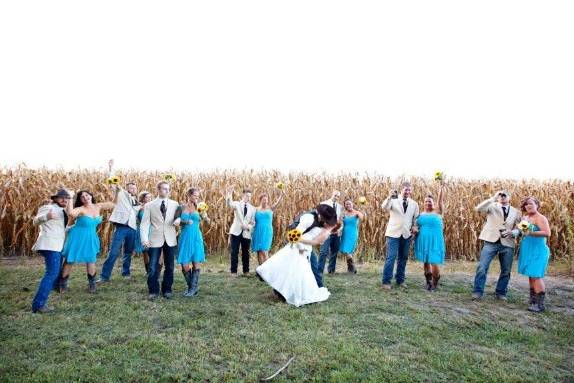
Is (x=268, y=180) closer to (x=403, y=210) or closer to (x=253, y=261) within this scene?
(x=253, y=261)

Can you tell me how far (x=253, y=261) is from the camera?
13.9 m

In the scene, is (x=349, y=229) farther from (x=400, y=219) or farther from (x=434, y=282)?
(x=434, y=282)

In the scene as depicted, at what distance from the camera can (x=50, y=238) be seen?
24.9 ft

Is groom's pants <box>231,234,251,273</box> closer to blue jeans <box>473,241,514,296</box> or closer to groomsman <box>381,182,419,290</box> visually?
groomsman <box>381,182,419,290</box>

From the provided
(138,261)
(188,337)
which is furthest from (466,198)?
(188,337)

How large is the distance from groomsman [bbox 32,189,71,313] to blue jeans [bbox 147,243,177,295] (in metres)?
1.48

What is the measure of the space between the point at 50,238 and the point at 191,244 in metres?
2.32

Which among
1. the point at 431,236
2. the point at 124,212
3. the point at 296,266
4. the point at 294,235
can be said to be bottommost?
the point at 296,266

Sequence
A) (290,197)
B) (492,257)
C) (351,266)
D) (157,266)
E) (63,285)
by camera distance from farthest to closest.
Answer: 1. (290,197)
2. (351,266)
3. (492,257)
4. (63,285)
5. (157,266)

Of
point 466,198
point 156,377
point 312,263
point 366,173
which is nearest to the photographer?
point 156,377

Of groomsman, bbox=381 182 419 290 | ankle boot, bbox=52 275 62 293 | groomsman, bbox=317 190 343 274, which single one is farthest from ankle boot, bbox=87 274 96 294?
groomsman, bbox=381 182 419 290

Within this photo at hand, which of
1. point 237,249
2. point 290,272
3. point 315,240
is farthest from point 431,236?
point 237,249

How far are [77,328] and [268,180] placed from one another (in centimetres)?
1054

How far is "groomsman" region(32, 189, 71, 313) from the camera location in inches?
297
